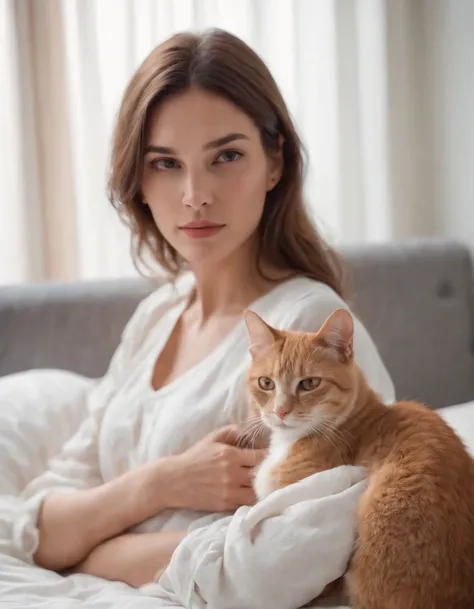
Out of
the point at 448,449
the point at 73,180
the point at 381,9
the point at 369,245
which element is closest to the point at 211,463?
the point at 448,449

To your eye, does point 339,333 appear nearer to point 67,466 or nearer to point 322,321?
point 322,321

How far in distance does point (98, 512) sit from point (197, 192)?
0.53 m

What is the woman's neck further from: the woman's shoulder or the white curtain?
the white curtain

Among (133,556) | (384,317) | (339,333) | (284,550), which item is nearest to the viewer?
(284,550)

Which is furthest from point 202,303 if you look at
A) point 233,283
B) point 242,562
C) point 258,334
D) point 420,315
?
point 420,315

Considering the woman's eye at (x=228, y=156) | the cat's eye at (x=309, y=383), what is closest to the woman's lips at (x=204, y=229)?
the woman's eye at (x=228, y=156)

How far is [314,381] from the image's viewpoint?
0.99m

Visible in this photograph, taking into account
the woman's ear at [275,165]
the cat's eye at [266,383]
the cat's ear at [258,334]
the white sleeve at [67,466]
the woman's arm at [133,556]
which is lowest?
the woman's arm at [133,556]

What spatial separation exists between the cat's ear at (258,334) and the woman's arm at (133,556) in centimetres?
29

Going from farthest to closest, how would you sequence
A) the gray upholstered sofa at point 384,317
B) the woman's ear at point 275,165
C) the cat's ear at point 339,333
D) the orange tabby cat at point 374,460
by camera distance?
the gray upholstered sofa at point 384,317 < the woman's ear at point 275,165 < the cat's ear at point 339,333 < the orange tabby cat at point 374,460

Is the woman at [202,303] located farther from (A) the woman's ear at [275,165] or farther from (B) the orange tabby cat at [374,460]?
(B) the orange tabby cat at [374,460]

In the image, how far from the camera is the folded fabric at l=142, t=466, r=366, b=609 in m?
0.87

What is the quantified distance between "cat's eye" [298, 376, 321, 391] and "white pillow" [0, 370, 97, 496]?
615 mm

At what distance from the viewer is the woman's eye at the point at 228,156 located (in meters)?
1.20
